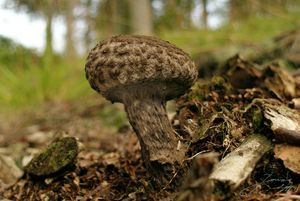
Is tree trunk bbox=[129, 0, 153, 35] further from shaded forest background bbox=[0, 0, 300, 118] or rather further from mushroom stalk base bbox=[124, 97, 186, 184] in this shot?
mushroom stalk base bbox=[124, 97, 186, 184]

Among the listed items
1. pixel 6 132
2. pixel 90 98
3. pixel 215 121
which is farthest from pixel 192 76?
pixel 90 98

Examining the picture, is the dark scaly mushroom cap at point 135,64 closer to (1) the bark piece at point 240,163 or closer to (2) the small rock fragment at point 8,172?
(1) the bark piece at point 240,163

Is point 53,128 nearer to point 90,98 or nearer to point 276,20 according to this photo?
point 90,98

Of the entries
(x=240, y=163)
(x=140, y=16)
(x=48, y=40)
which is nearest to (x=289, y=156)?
(x=240, y=163)

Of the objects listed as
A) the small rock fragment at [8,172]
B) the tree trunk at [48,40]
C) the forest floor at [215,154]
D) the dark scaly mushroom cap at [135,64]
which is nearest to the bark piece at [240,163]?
the forest floor at [215,154]

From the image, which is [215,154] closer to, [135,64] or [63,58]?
[135,64]

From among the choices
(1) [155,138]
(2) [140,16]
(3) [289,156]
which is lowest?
(3) [289,156]

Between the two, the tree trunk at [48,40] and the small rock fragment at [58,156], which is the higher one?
the tree trunk at [48,40]

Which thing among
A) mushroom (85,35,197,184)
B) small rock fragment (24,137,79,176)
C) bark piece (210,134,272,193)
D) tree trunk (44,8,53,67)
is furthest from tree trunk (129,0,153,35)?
bark piece (210,134,272,193)
